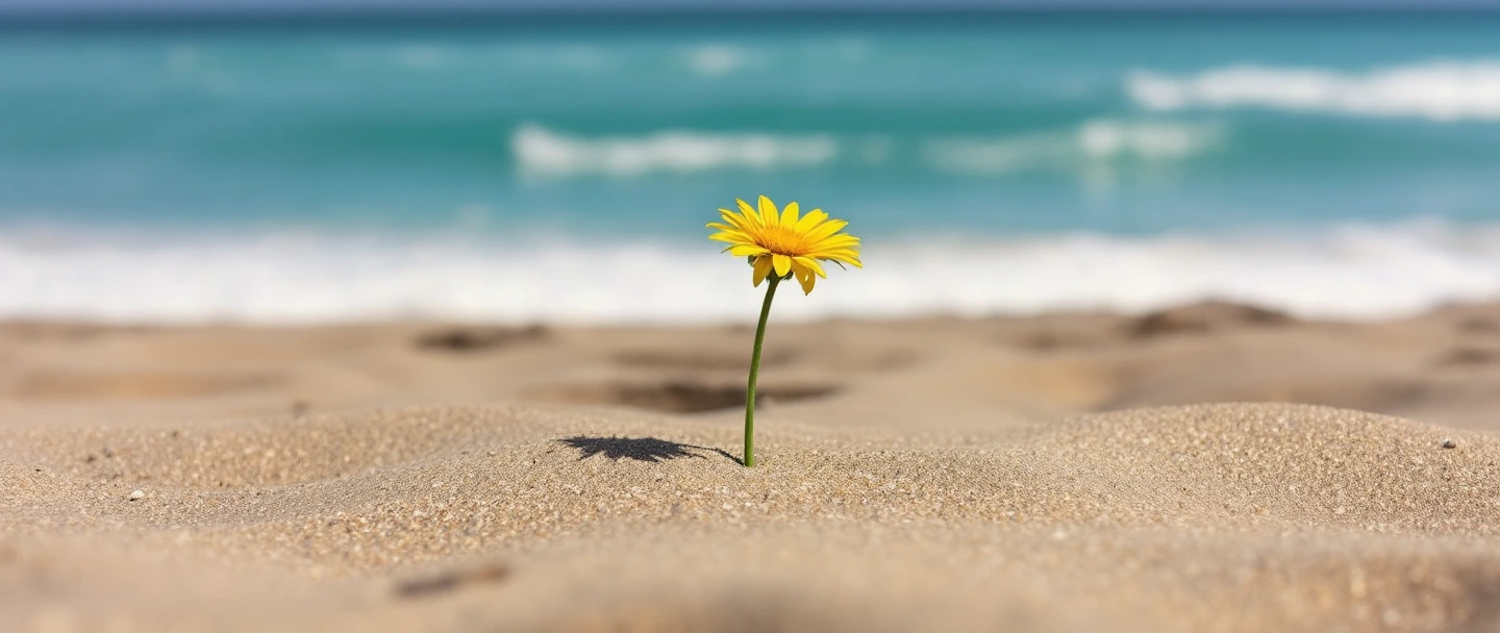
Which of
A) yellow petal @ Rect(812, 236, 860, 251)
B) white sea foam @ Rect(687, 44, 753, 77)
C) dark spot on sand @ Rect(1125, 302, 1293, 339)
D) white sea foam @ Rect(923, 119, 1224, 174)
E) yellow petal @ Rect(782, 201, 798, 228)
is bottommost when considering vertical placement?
dark spot on sand @ Rect(1125, 302, 1293, 339)

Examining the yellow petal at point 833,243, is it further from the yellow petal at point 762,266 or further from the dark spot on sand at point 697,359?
the dark spot on sand at point 697,359

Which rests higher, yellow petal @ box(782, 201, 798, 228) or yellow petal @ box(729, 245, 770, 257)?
yellow petal @ box(782, 201, 798, 228)

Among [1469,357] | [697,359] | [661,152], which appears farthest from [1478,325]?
[661,152]

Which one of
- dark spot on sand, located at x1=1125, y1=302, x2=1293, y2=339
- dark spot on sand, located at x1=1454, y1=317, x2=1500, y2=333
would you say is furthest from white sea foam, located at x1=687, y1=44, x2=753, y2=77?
dark spot on sand, located at x1=1454, y1=317, x2=1500, y2=333

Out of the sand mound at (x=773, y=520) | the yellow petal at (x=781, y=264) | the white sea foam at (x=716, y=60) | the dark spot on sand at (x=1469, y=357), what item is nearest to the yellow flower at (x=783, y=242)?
the yellow petal at (x=781, y=264)

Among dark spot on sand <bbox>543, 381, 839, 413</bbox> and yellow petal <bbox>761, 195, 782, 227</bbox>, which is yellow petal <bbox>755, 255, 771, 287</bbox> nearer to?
yellow petal <bbox>761, 195, 782, 227</bbox>

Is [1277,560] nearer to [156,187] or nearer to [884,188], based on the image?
[884,188]

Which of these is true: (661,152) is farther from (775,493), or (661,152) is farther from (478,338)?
(775,493)
